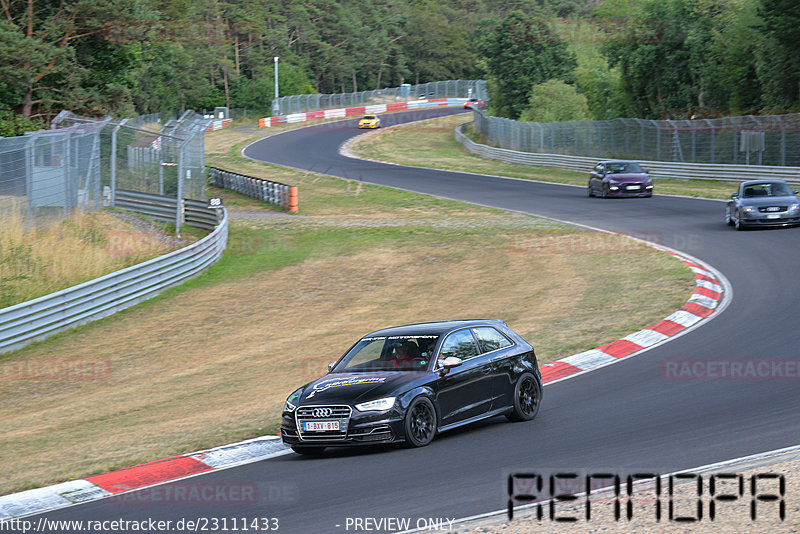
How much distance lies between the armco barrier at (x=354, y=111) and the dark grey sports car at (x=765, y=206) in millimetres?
73008

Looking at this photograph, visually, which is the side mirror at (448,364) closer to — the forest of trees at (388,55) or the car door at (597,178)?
the car door at (597,178)

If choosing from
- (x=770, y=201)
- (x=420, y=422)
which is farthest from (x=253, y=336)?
(x=770, y=201)

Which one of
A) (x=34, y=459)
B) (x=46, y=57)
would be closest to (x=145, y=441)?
(x=34, y=459)

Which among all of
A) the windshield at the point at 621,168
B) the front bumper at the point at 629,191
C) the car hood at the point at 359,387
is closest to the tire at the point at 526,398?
the car hood at the point at 359,387

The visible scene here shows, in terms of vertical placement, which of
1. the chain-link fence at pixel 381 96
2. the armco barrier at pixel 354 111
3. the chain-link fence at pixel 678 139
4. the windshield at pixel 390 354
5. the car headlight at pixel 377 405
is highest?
the chain-link fence at pixel 381 96

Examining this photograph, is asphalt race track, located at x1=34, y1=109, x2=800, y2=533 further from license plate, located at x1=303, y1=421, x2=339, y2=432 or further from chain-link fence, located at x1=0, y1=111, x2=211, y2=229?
chain-link fence, located at x1=0, y1=111, x2=211, y2=229

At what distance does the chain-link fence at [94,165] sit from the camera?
21125mm

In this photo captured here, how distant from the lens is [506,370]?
441 inches

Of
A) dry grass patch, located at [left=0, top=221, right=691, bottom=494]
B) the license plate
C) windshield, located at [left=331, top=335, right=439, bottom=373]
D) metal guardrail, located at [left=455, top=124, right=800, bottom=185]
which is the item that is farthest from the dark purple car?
the license plate

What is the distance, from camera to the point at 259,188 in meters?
43.8

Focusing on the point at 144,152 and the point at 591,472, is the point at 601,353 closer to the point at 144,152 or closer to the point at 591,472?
the point at 591,472

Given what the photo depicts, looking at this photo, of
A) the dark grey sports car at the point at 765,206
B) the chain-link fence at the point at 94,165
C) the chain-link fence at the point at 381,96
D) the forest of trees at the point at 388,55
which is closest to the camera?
the chain-link fence at the point at 94,165

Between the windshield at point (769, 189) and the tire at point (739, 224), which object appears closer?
the tire at point (739, 224)

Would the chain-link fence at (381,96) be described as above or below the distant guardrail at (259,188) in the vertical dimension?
above
